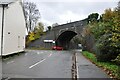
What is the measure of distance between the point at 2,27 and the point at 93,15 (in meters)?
35.6

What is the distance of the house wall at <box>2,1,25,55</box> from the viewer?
3241cm

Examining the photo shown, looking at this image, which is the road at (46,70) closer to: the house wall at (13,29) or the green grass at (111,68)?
the green grass at (111,68)

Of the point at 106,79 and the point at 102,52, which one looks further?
the point at 102,52

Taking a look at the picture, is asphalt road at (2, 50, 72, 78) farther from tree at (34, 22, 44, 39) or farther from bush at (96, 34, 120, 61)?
tree at (34, 22, 44, 39)

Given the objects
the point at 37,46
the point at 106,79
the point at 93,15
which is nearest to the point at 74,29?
the point at 93,15

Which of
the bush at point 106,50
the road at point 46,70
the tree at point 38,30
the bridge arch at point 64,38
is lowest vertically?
the road at point 46,70

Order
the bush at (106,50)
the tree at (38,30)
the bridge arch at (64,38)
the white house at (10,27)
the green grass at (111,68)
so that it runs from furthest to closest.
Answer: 1. the tree at (38,30)
2. the bridge arch at (64,38)
3. the white house at (10,27)
4. the bush at (106,50)
5. the green grass at (111,68)

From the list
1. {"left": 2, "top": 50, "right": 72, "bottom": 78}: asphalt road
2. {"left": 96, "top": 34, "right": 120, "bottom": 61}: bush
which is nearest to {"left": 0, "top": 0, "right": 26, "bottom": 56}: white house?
{"left": 2, "top": 50, "right": 72, "bottom": 78}: asphalt road

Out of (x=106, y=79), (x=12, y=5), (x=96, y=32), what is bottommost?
(x=106, y=79)

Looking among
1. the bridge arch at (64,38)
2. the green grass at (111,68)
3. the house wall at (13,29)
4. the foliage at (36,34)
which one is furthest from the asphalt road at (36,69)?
the foliage at (36,34)

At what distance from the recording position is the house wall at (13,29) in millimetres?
32406

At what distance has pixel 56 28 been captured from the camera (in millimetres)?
78875

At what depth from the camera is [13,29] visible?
35.6 metres

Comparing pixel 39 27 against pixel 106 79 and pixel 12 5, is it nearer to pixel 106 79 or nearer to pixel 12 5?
pixel 12 5
